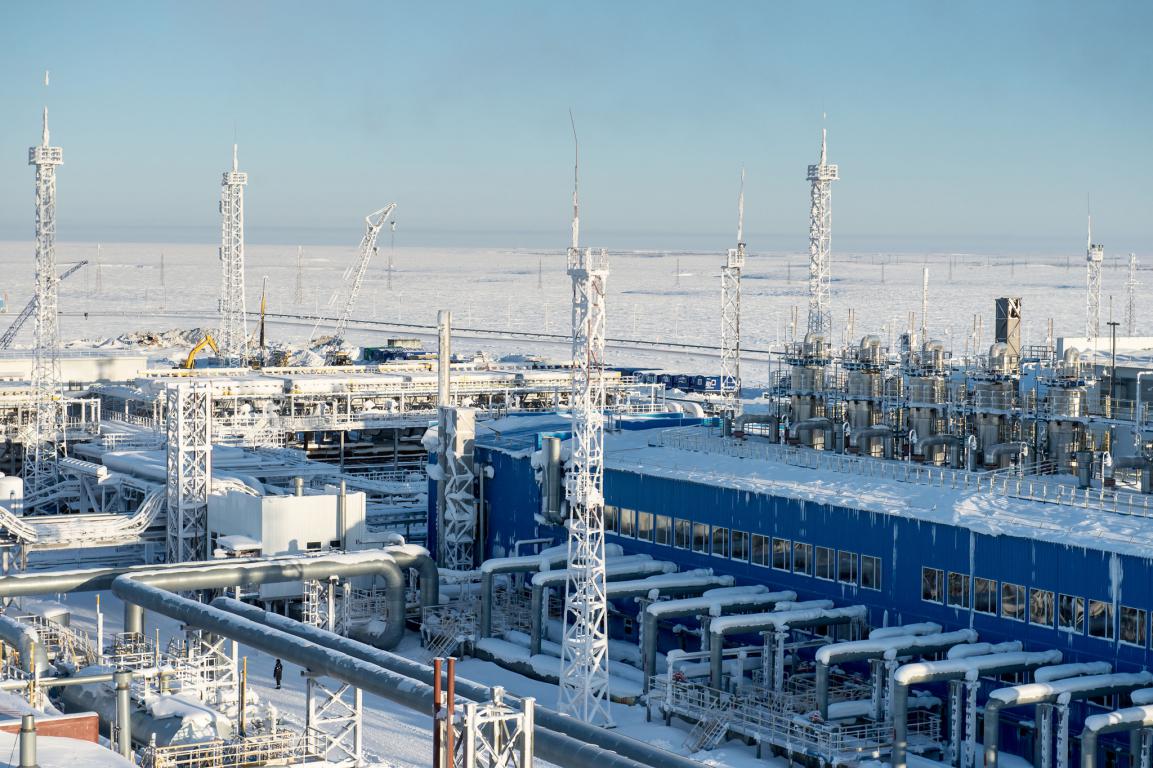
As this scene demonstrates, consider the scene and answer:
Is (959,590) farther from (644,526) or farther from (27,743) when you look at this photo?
(27,743)

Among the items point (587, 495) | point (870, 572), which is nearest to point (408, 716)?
point (587, 495)

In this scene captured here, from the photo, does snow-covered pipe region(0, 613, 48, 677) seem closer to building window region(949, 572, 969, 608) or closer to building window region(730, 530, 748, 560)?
building window region(730, 530, 748, 560)

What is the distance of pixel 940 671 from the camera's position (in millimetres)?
32125

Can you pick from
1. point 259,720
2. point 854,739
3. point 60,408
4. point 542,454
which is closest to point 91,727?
point 259,720

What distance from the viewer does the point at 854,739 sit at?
3303 cm

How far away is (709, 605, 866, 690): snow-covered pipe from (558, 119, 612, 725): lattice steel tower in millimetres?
2326

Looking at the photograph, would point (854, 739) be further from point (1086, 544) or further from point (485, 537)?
point (485, 537)

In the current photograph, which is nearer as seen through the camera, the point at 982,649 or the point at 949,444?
the point at 982,649

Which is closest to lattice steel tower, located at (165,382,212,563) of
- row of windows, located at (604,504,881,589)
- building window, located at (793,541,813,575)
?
row of windows, located at (604,504,881,589)

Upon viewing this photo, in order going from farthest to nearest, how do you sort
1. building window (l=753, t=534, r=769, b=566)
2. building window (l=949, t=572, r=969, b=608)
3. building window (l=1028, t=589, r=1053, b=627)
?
→ building window (l=753, t=534, r=769, b=566) < building window (l=949, t=572, r=969, b=608) < building window (l=1028, t=589, r=1053, b=627)

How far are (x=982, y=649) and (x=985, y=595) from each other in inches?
70.5

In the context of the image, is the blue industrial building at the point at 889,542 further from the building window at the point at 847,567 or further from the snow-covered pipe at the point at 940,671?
the snow-covered pipe at the point at 940,671

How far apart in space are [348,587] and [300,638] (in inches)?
500

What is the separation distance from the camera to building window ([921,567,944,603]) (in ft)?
119
